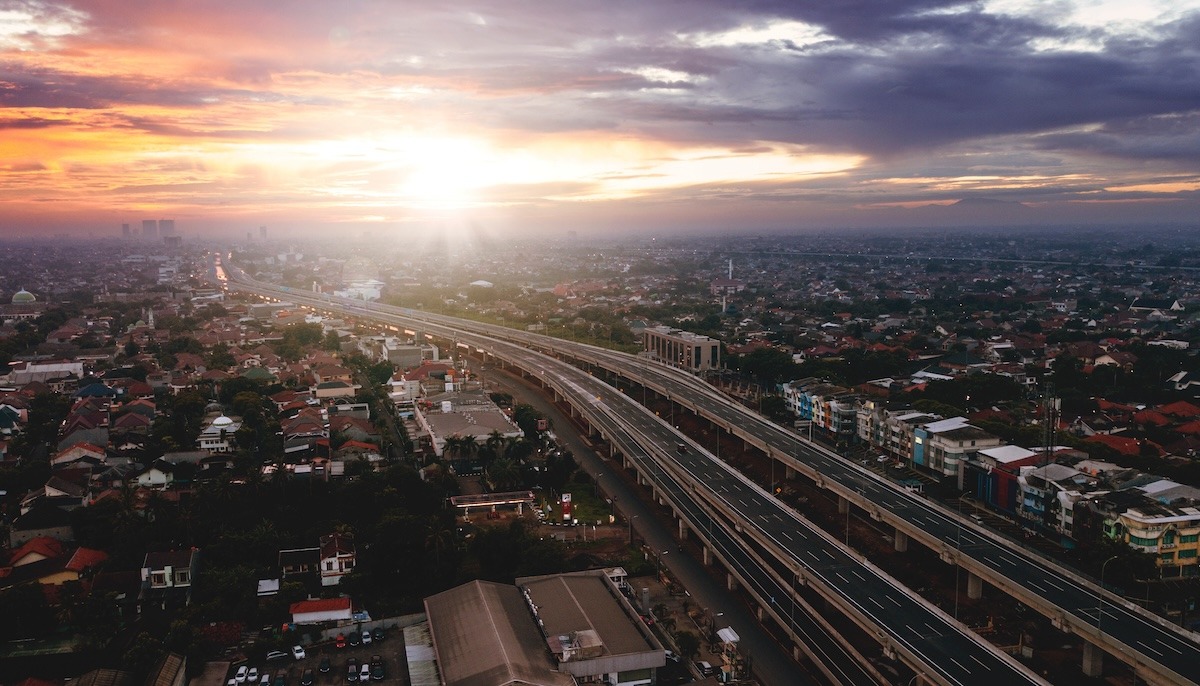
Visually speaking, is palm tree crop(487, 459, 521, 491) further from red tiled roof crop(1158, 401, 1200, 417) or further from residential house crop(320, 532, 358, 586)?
red tiled roof crop(1158, 401, 1200, 417)

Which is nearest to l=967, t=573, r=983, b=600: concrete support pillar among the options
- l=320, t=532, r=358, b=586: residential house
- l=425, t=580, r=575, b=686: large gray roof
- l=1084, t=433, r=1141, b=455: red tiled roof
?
l=425, t=580, r=575, b=686: large gray roof

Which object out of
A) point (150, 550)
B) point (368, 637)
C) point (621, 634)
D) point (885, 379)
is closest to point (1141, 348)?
point (885, 379)

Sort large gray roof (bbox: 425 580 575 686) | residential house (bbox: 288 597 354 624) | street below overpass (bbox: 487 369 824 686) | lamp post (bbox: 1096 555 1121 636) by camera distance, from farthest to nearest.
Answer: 1. residential house (bbox: 288 597 354 624)
2. street below overpass (bbox: 487 369 824 686)
3. lamp post (bbox: 1096 555 1121 636)
4. large gray roof (bbox: 425 580 575 686)

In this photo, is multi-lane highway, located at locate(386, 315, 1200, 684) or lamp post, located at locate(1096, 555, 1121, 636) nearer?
multi-lane highway, located at locate(386, 315, 1200, 684)

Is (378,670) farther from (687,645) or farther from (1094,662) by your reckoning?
(1094,662)

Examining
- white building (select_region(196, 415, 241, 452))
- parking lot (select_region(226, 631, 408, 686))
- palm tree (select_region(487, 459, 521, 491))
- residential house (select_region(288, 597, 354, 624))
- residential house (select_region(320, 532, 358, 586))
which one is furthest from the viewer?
white building (select_region(196, 415, 241, 452))

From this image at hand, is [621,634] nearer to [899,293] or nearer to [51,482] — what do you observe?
[51,482]

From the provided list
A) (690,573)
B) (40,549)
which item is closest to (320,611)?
(40,549)
